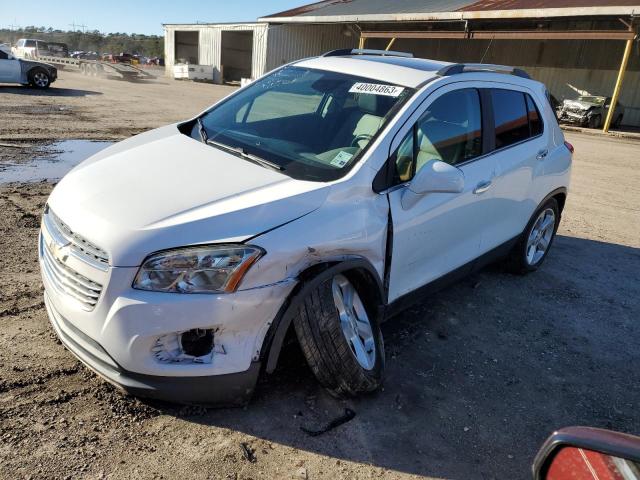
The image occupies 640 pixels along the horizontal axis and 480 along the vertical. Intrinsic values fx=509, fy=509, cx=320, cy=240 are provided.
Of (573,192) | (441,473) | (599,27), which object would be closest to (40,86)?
(573,192)

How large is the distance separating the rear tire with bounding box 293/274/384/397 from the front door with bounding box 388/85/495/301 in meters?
0.31

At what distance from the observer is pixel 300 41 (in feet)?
111

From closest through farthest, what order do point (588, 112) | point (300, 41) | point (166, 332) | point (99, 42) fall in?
1. point (166, 332)
2. point (588, 112)
3. point (300, 41)
4. point (99, 42)

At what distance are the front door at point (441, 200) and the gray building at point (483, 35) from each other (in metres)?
18.7

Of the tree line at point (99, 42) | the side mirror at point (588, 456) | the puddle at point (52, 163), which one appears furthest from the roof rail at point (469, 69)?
the tree line at point (99, 42)

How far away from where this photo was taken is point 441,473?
2518 mm

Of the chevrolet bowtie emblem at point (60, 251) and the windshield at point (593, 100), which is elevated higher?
the windshield at point (593, 100)

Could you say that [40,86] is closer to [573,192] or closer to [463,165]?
[573,192]

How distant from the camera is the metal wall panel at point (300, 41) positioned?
32.4 metres

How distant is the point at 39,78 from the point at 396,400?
766 inches

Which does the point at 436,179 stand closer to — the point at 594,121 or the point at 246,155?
the point at 246,155

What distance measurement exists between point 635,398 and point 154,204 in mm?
3194

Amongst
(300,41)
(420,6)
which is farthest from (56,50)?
(420,6)

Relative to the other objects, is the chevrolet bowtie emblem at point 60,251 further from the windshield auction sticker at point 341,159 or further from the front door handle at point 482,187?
the front door handle at point 482,187
